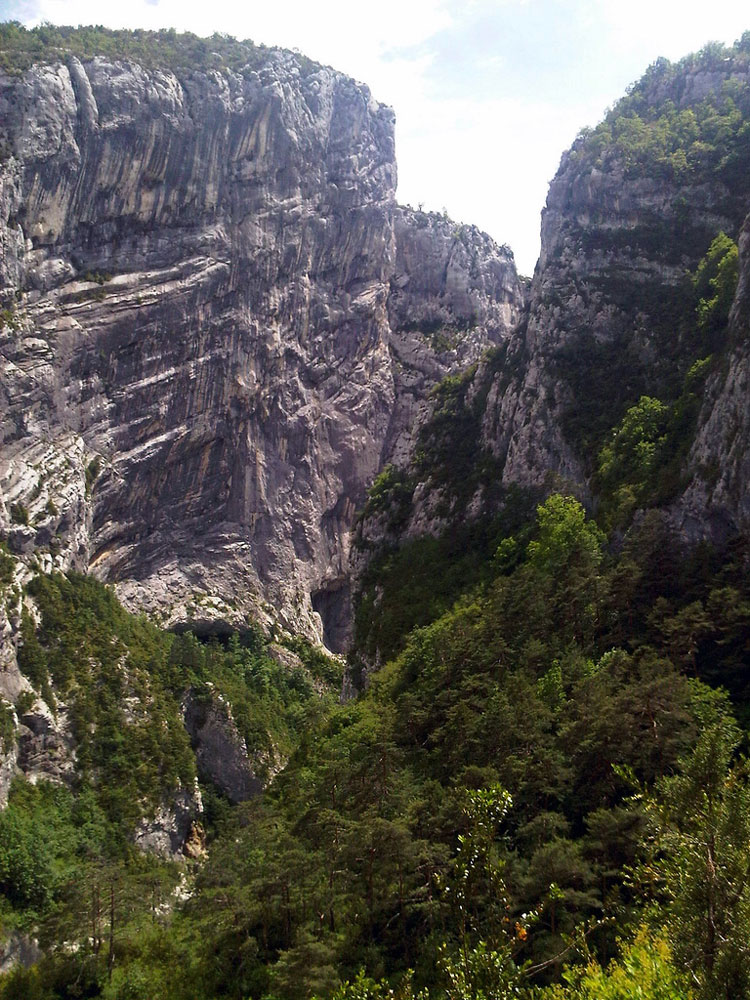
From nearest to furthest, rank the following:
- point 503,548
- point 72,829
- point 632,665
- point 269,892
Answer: point 632,665 → point 269,892 → point 503,548 → point 72,829

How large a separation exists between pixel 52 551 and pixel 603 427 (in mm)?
50474

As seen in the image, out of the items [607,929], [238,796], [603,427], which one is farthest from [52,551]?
[607,929]

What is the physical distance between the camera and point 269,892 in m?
25.7

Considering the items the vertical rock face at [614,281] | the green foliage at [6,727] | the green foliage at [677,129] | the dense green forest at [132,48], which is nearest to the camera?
the vertical rock face at [614,281]

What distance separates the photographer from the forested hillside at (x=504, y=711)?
13.6 m

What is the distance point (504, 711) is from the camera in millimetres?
24344

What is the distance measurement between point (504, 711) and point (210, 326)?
244ft

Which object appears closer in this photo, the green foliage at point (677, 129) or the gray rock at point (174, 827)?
the green foliage at point (677, 129)

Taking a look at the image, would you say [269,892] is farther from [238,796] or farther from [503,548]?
[238,796]

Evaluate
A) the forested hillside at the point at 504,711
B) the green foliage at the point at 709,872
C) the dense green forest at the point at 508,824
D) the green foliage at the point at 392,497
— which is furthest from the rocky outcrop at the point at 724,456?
the green foliage at the point at 392,497

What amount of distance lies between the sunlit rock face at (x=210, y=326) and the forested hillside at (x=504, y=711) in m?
11.1

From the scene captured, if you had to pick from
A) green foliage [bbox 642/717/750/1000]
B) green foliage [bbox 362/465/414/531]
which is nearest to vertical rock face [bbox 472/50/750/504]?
green foliage [bbox 362/465/414/531]

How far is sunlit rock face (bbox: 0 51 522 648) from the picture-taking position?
78.1m

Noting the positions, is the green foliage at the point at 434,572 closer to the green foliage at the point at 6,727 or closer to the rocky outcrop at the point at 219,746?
the green foliage at the point at 6,727
